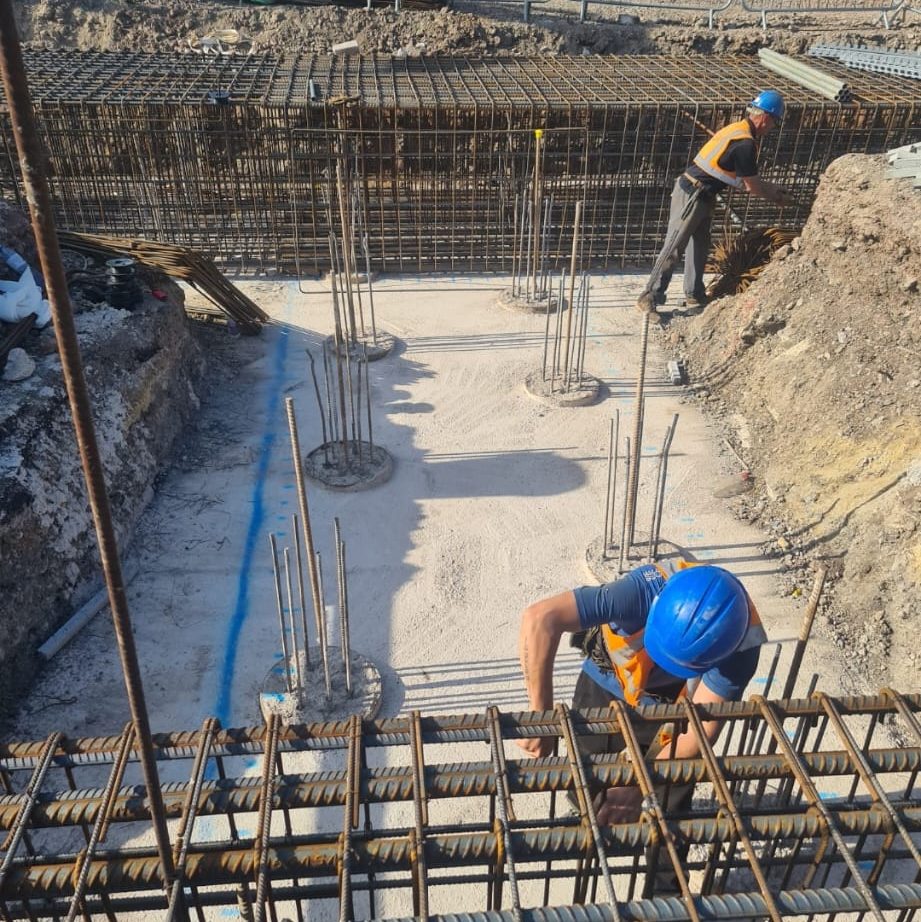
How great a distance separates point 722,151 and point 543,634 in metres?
6.63

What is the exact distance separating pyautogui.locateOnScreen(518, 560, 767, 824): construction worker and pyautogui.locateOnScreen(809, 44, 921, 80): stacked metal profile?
34.7 feet

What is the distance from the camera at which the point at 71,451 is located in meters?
5.59

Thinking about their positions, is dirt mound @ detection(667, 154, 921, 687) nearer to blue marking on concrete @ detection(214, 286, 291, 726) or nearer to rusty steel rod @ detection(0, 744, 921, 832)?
rusty steel rod @ detection(0, 744, 921, 832)

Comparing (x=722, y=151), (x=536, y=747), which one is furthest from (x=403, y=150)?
(x=536, y=747)

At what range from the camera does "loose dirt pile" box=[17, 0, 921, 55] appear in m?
17.5

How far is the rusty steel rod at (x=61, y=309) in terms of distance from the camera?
1.26m

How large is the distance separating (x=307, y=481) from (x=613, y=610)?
11.9ft

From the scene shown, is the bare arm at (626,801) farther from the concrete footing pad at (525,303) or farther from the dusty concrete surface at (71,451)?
the concrete footing pad at (525,303)

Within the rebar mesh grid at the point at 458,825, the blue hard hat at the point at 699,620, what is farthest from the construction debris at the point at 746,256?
the rebar mesh grid at the point at 458,825

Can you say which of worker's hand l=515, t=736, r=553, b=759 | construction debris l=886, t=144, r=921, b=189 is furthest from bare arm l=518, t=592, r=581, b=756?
construction debris l=886, t=144, r=921, b=189

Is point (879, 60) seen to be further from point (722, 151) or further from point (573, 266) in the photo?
point (573, 266)

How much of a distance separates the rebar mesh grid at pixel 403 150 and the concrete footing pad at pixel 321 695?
19.7 feet

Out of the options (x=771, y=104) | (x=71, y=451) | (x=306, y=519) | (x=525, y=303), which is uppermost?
(x=771, y=104)

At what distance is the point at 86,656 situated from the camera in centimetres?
486
